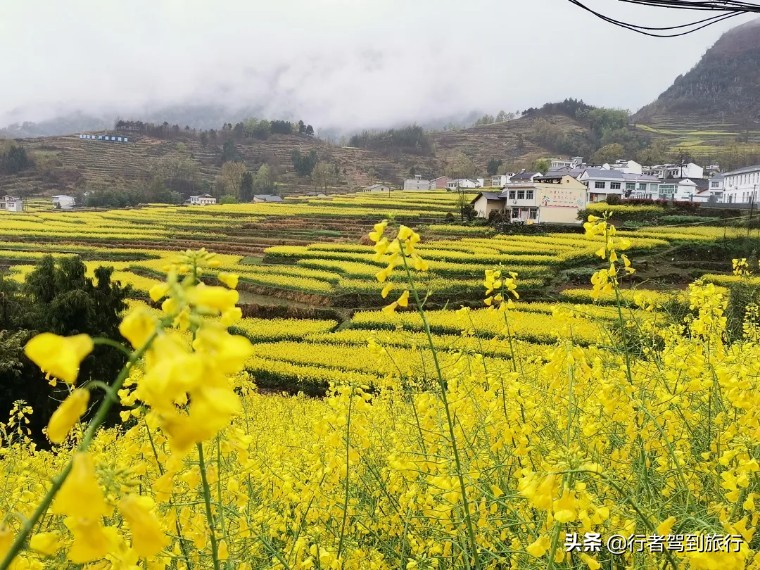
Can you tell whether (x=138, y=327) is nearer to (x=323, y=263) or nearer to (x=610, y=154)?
(x=323, y=263)

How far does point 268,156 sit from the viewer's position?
92.7 meters

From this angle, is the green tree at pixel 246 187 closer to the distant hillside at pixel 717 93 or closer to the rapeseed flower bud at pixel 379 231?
the rapeseed flower bud at pixel 379 231

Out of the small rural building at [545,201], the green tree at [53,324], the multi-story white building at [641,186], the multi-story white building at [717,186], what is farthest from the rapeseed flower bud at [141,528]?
the multi-story white building at [717,186]

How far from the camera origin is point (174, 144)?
92.0m

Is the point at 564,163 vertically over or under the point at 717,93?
under

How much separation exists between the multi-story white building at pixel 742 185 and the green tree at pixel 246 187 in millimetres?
46881

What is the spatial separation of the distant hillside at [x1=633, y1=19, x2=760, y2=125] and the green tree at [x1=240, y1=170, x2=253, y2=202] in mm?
90540

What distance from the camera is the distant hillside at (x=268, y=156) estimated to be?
6438 centimetres

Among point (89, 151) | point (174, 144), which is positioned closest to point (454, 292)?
point (89, 151)

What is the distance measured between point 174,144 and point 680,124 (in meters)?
96.1

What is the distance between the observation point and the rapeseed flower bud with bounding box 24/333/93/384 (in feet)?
2.14

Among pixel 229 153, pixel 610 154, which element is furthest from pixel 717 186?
pixel 229 153

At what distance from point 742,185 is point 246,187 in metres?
48.6

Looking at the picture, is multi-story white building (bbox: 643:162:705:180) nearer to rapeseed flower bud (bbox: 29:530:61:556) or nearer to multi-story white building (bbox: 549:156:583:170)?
multi-story white building (bbox: 549:156:583:170)
